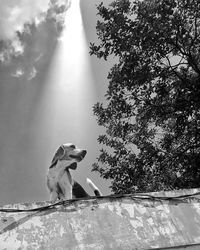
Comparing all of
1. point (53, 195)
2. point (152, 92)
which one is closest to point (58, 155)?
point (53, 195)

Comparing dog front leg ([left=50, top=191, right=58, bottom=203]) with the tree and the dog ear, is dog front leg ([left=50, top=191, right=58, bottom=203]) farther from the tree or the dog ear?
the tree

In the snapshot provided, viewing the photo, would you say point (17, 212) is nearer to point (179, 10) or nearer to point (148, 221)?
point (148, 221)

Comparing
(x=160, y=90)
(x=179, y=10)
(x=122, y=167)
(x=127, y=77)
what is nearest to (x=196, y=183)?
(x=122, y=167)

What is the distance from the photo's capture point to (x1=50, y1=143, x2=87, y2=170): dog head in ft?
21.0

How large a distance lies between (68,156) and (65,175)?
346 millimetres

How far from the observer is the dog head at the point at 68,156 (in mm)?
6406

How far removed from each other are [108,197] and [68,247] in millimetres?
921

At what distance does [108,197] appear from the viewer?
4242 millimetres

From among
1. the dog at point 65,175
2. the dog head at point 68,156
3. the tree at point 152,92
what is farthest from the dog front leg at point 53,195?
the tree at point 152,92

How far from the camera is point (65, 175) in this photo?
20.8 feet

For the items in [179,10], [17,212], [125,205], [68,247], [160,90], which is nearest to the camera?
[68,247]

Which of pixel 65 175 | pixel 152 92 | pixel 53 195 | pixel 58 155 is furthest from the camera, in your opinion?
pixel 152 92

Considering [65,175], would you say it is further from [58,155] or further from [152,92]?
[152,92]

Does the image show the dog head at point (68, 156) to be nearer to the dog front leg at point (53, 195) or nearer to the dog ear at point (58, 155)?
the dog ear at point (58, 155)
